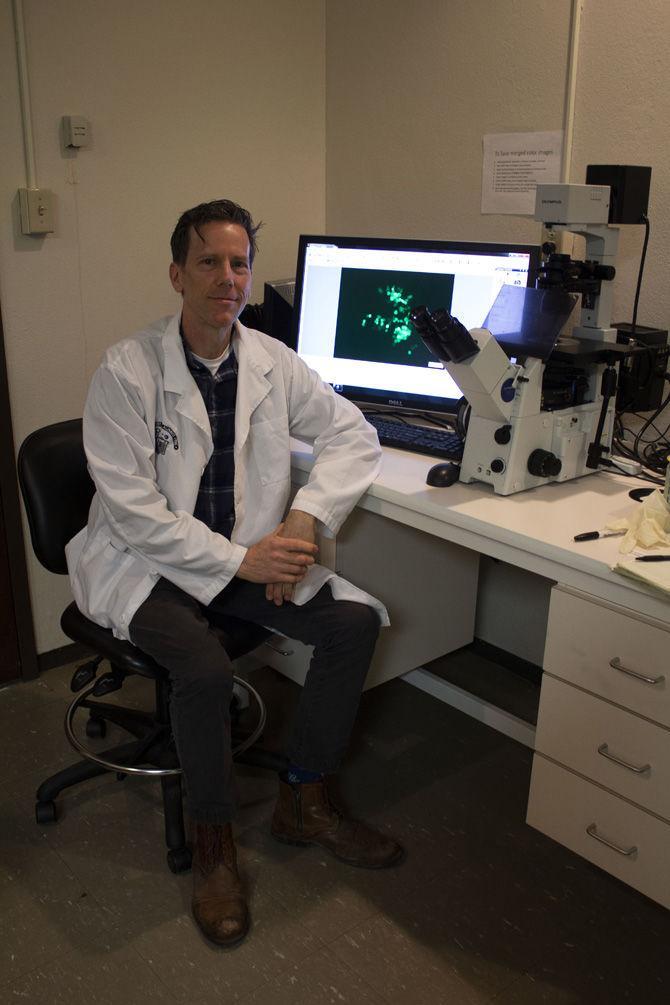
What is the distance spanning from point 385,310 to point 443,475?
62cm

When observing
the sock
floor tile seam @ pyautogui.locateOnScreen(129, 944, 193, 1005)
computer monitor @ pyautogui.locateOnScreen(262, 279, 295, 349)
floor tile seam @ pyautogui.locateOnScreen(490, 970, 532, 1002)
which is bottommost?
floor tile seam @ pyautogui.locateOnScreen(129, 944, 193, 1005)

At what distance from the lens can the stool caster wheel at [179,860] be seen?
1816 millimetres

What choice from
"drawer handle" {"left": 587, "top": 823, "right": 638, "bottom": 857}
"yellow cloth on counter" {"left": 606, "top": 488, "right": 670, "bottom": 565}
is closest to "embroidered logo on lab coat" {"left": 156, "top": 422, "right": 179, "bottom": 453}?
"yellow cloth on counter" {"left": 606, "top": 488, "right": 670, "bottom": 565}

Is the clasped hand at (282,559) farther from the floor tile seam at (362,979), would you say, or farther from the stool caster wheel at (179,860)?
the floor tile seam at (362,979)

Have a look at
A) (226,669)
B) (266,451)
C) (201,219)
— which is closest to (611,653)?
(226,669)

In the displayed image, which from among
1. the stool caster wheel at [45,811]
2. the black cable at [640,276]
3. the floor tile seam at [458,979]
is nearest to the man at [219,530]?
the floor tile seam at [458,979]

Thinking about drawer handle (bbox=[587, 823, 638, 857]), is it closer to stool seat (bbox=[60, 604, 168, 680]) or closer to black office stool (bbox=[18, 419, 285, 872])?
black office stool (bbox=[18, 419, 285, 872])

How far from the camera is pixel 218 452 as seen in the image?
1.87 metres

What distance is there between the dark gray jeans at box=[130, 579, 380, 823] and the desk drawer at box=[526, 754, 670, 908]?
425 mm

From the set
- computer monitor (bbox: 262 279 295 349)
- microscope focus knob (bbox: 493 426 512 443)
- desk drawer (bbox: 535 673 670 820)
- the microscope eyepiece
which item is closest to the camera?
desk drawer (bbox: 535 673 670 820)

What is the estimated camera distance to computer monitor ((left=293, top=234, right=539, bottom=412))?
6.78ft

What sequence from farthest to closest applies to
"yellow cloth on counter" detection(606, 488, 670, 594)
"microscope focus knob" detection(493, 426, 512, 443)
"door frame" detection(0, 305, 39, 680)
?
"door frame" detection(0, 305, 39, 680), "microscope focus knob" detection(493, 426, 512, 443), "yellow cloth on counter" detection(606, 488, 670, 594)

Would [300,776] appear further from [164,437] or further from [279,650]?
[164,437]

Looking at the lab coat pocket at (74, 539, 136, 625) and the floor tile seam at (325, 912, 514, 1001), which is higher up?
the lab coat pocket at (74, 539, 136, 625)
